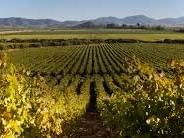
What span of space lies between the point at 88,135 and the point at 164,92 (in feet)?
39.3

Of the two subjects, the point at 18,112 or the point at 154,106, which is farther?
the point at 154,106

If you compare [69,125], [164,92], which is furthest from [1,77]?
[69,125]

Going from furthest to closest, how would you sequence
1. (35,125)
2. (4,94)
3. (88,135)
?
(88,135), (35,125), (4,94)

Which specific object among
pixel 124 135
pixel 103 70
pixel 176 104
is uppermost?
pixel 176 104

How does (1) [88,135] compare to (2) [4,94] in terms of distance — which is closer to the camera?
(2) [4,94]

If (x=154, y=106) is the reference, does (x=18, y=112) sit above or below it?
above

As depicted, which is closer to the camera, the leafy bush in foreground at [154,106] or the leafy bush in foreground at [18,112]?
the leafy bush in foreground at [18,112]

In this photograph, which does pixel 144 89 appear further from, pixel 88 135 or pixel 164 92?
pixel 88 135

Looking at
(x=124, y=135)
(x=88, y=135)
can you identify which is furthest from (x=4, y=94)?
(x=88, y=135)

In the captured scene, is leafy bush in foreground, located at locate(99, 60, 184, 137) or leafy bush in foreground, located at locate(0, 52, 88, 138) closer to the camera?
leafy bush in foreground, located at locate(0, 52, 88, 138)

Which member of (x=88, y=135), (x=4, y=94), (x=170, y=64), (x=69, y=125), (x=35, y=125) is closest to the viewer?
(x=4, y=94)

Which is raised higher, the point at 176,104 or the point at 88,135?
the point at 176,104

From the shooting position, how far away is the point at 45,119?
12781mm

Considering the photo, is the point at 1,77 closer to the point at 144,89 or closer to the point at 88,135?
the point at 144,89
